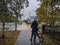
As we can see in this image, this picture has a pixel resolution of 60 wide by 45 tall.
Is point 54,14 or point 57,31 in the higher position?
point 54,14

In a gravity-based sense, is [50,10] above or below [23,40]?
above

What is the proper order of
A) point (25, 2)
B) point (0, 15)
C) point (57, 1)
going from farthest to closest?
point (25, 2) < point (57, 1) < point (0, 15)

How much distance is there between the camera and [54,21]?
2038cm

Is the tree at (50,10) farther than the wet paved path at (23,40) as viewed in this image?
Yes

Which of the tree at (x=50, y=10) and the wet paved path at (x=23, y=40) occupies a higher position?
the tree at (x=50, y=10)

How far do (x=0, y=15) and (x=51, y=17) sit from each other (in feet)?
16.6

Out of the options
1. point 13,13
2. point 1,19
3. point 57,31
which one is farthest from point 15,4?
point 57,31

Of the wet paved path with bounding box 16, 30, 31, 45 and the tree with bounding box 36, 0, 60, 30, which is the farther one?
the tree with bounding box 36, 0, 60, 30

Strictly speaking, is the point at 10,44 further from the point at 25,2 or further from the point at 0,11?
the point at 25,2

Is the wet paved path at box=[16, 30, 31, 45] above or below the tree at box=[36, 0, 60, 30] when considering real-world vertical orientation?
below

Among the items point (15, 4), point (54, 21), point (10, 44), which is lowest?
point (10, 44)

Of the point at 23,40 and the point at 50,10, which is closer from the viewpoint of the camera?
the point at 50,10

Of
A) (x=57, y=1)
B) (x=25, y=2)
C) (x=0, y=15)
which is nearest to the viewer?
(x=0, y=15)

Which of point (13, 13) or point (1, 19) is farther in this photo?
point (13, 13)
